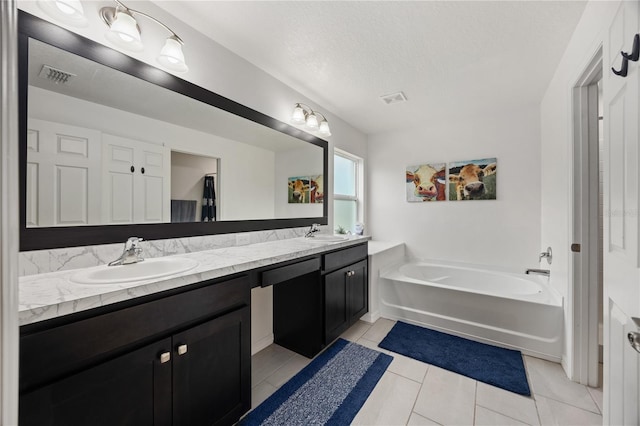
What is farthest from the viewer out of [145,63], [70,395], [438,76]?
[438,76]

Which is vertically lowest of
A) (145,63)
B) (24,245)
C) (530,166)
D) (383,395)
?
(383,395)

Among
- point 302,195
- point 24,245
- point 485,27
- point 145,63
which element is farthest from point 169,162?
point 485,27

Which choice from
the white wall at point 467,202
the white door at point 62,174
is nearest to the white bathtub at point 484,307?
the white wall at point 467,202

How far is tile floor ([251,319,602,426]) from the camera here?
1.39 m

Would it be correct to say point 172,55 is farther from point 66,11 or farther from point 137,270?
point 137,270

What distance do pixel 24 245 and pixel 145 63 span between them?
103cm

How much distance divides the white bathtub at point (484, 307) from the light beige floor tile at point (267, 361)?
3.85 feet

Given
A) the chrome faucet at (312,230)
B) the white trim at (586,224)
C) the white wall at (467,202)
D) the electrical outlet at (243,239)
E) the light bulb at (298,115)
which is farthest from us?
the white wall at (467,202)

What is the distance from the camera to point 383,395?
1.57 metres

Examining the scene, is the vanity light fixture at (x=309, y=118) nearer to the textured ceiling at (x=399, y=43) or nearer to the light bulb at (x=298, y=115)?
the light bulb at (x=298, y=115)

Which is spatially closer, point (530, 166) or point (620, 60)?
point (620, 60)

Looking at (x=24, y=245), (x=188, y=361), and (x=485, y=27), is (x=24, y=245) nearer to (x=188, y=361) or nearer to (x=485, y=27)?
(x=188, y=361)

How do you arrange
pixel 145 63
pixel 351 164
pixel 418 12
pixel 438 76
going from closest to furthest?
pixel 145 63 < pixel 418 12 < pixel 438 76 < pixel 351 164

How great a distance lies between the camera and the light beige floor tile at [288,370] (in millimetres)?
1699
